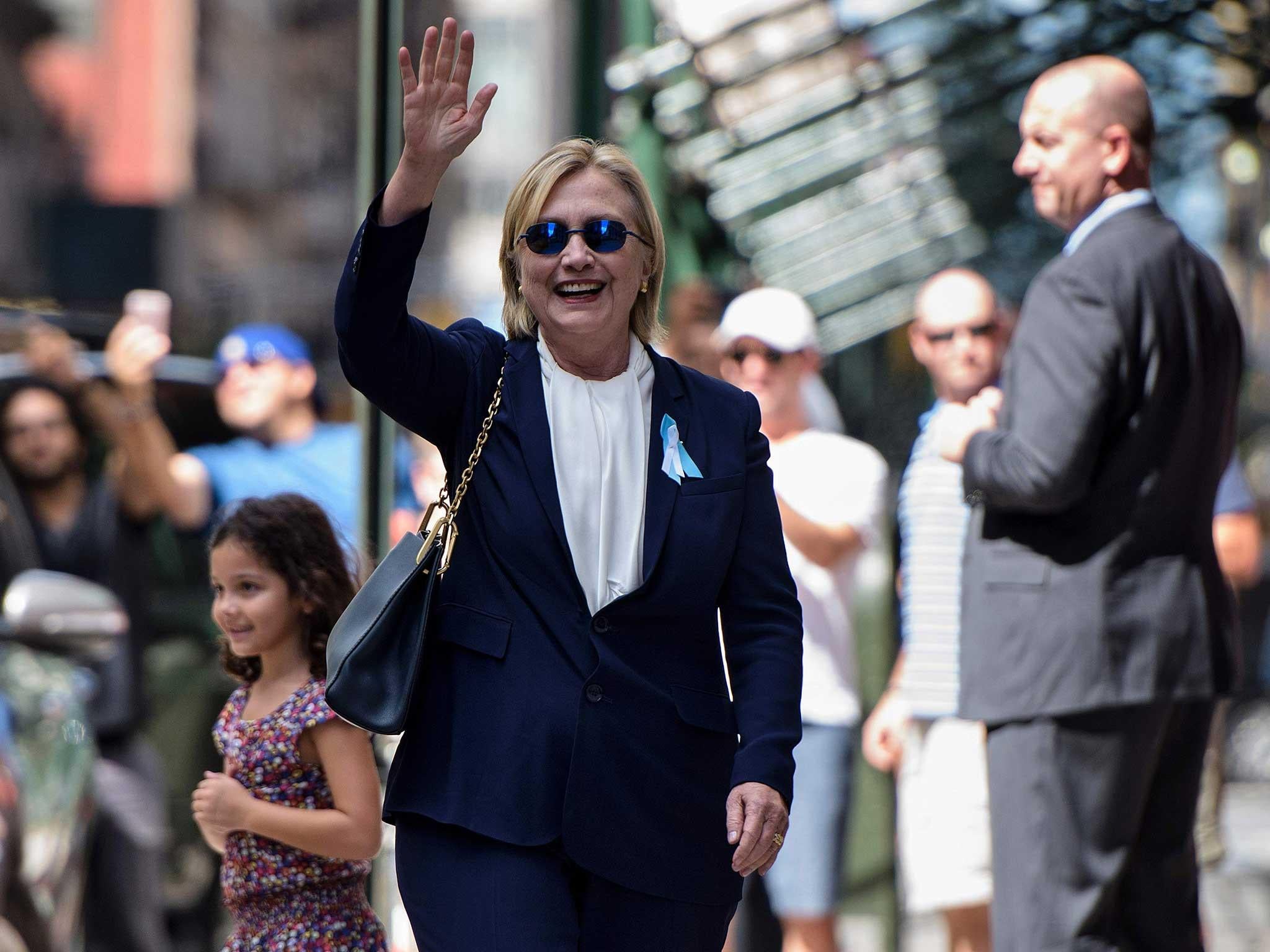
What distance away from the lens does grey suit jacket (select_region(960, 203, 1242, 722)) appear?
3863mm

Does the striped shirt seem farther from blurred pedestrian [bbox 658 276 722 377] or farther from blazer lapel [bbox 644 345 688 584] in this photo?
blazer lapel [bbox 644 345 688 584]

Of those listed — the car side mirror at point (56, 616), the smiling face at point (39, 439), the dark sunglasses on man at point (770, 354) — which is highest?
the dark sunglasses on man at point (770, 354)

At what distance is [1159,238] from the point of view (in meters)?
4.00

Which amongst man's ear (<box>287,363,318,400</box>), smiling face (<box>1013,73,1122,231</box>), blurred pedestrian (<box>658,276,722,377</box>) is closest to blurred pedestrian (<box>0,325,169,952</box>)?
man's ear (<box>287,363,318,400</box>)

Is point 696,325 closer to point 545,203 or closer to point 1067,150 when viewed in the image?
point 1067,150

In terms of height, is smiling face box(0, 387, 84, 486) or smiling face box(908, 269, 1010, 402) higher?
smiling face box(908, 269, 1010, 402)

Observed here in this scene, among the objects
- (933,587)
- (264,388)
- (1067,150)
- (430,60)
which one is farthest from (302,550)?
(264,388)

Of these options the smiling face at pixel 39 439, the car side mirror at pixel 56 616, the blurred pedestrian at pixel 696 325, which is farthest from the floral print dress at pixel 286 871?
the smiling face at pixel 39 439

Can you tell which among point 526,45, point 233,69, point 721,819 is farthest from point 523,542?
point 526,45

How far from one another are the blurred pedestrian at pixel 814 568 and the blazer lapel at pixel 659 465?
2.00m

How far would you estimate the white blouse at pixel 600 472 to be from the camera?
293 centimetres

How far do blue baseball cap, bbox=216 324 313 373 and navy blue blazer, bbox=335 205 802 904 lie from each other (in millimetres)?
3592

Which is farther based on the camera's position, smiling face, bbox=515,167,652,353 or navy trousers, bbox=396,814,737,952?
smiling face, bbox=515,167,652,353

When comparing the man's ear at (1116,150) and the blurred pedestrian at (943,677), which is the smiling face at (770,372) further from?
the man's ear at (1116,150)
